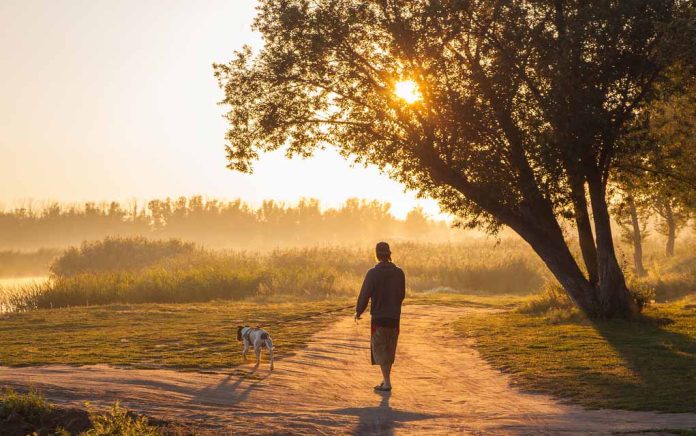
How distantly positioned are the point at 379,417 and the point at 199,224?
114077 mm

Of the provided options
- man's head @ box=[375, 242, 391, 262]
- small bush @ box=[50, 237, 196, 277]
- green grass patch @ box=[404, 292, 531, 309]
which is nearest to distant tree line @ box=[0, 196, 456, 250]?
small bush @ box=[50, 237, 196, 277]

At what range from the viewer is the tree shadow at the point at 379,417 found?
412 inches

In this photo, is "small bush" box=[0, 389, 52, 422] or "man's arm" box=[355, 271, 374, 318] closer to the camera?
"small bush" box=[0, 389, 52, 422]

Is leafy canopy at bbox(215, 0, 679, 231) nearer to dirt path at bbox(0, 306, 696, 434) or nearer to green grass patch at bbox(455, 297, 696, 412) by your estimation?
green grass patch at bbox(455, 297, 696, 412)

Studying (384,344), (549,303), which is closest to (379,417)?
(384,344)

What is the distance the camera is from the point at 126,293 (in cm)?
3638

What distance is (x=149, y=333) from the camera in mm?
21750

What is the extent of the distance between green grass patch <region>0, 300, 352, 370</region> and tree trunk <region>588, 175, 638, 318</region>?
28.0ft

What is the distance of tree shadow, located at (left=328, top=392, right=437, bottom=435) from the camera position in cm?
1046

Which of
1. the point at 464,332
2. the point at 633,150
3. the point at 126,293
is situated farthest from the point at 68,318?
the point at 633,150

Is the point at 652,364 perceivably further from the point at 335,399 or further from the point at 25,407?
the point at 25,407

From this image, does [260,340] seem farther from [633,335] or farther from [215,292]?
[215,292]

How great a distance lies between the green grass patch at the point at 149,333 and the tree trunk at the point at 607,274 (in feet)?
28.0

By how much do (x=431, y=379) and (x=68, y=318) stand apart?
15083 mm
